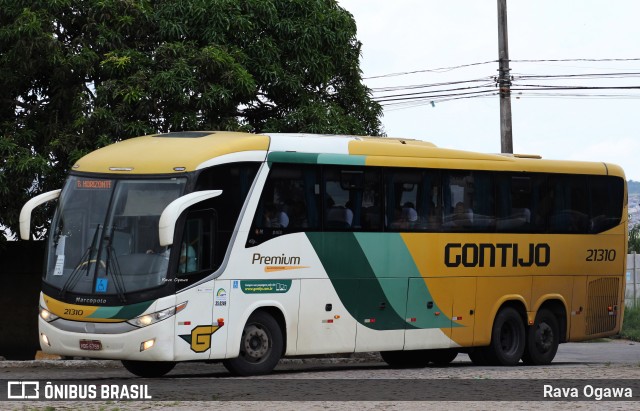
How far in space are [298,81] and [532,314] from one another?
657 cm

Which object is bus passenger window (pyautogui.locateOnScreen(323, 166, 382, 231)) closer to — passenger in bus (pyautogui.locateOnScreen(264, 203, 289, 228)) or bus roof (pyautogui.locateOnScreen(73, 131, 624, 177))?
bus roof (pyautogui.locateOnScreen(73, 131, 624, 177))

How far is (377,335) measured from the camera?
65.7 feet

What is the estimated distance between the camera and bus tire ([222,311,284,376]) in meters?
18.1

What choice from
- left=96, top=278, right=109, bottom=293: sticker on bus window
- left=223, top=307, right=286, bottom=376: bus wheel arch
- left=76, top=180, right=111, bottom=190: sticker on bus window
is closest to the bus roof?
left=76, top=180, right=111, bottom=190: sticker on bus window

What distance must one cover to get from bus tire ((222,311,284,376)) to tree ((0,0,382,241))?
648 centimetres

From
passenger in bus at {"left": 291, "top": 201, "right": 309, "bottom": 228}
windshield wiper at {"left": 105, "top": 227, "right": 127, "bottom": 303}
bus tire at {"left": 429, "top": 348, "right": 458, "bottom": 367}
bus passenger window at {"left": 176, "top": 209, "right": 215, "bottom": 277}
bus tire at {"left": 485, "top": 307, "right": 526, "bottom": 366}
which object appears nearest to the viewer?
windshield wiper at {"left": 105, "top": 227, "right": 127, "bottom": 303}

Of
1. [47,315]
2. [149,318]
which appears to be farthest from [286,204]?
[47,315]

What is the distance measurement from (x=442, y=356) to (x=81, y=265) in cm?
814

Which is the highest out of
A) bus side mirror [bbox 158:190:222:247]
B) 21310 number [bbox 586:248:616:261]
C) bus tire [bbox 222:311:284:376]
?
bus side mirror [bbox 158:190:222:247]

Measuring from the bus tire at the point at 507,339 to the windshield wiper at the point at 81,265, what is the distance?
26.0ft

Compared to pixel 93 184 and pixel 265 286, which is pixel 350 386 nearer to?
pixel 265 286

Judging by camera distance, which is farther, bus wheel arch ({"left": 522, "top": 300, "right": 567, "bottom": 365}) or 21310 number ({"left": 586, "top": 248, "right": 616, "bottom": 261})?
21310 number ({"left": 586, "top": 248, "right": 616, "bottom": 261})

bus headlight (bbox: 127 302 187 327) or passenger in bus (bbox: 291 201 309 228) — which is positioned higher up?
passenger in bus (bbox: 291 201 309 228)

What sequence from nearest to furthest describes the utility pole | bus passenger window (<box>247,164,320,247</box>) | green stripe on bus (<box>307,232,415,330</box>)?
bus passenger window (<box>247,164,320,247</box>) < green stripe on bus (<box>307,232,415,330</box>) < the utility pole
